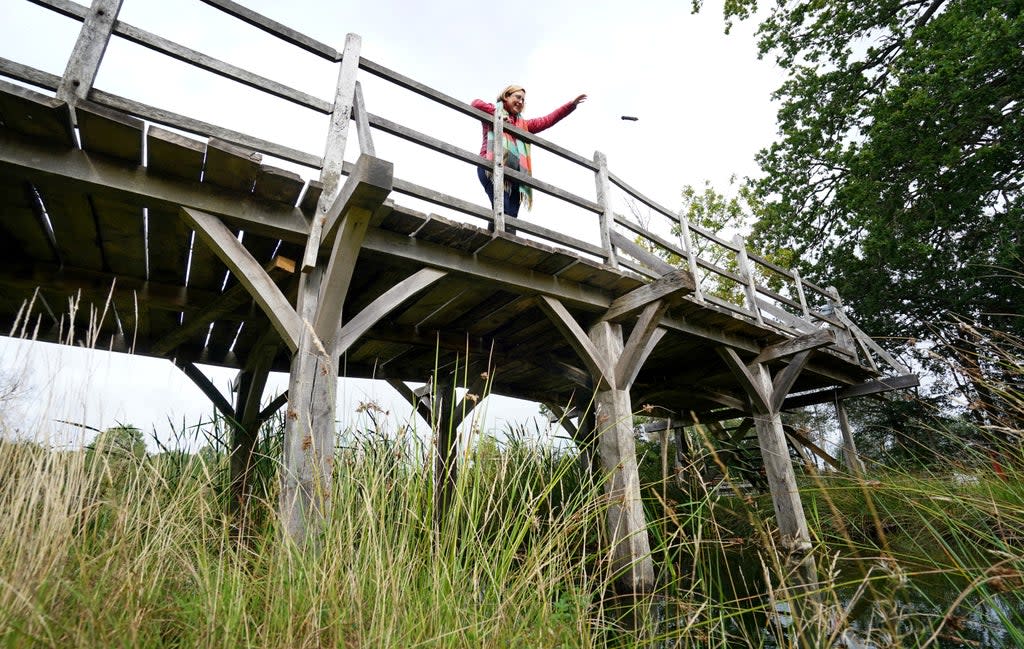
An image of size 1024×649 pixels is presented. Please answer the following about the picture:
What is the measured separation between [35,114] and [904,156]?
37.2 feet

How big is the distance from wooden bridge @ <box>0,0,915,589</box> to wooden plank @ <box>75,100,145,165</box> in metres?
0.01

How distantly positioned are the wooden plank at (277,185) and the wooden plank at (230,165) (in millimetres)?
34

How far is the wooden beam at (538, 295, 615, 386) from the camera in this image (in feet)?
14.2

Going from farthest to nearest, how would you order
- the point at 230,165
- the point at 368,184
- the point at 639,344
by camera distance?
the point at 639,344 → the point at 230,165 → the point at 368,184

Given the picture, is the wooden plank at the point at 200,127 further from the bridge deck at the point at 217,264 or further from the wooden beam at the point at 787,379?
the wooden beam at the point at 787,379

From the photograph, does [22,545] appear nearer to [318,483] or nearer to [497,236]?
[318,483]

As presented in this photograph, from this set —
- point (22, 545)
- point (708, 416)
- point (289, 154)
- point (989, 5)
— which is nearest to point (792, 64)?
point (989, 5)

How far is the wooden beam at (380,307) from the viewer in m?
3.19

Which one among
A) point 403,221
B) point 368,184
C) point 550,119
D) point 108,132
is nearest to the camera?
point 368,184

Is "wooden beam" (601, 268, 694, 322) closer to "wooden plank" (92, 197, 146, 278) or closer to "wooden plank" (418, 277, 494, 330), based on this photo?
"wooden plank" (418, 277, 494, 330)

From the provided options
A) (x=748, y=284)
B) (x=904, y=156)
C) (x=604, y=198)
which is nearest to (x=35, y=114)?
(x=604, y=198)

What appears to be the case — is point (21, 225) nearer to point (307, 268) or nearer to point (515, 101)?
point (307, 268)

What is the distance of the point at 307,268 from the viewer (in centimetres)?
318

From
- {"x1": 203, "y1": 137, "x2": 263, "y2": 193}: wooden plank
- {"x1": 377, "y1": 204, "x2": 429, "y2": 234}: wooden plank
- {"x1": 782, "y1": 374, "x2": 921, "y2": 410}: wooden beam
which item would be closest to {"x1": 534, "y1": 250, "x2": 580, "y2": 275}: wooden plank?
{"x1": 377, "y1": 204, "x2": 429, "y2": 234}: wooden plank
